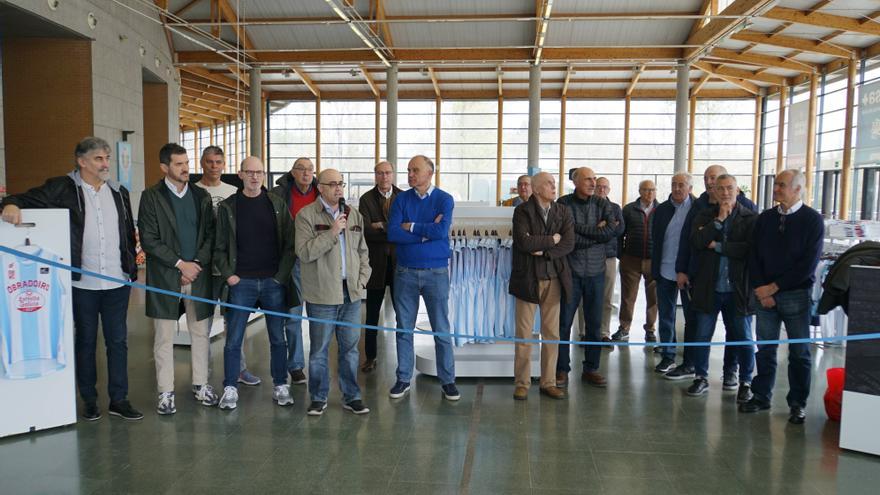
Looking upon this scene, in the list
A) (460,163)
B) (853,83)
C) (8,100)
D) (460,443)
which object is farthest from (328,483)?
(460,163)

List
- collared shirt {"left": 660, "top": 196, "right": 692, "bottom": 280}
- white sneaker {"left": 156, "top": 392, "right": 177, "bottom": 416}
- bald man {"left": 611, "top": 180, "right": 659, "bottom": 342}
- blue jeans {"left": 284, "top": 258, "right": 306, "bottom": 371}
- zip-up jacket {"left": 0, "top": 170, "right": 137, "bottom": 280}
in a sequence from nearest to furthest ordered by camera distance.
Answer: zip-up jacket {"left": 0, "top": 170, "right": 137, "bottom": 280}
white sneaker {"left": 156, "top": 392, "right": 177, "bottom": 416}
blue jeans {"left": 284, "top": 258, "right": 306, "bottom": 371}
collared shirt {"left": 660, "top": 196, "right": 692, "bottom": 280}
bald man {"left": 611, "top": 180, "right": 659, "bottom": 342}

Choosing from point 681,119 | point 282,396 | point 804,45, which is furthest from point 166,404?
point 804,45

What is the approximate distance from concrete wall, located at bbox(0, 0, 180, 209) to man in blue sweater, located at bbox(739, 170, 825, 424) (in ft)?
31.1

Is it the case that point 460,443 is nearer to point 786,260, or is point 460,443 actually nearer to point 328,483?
point 328,483

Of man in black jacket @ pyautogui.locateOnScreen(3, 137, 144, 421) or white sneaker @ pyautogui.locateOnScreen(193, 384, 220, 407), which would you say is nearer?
man in black jacket @ pyautogui.locateOnScreen(3, 137, 144, 421)

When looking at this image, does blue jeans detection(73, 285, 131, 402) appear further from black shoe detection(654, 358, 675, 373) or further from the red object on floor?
the red object on floor

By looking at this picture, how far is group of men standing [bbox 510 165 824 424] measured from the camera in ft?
12.6

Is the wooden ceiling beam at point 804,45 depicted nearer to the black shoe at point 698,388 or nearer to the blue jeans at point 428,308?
the black shoe at point 698,388

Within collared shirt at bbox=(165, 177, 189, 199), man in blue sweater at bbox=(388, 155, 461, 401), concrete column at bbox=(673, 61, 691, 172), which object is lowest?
man in blue sweater at bbox=(388, 155, 461, 401)

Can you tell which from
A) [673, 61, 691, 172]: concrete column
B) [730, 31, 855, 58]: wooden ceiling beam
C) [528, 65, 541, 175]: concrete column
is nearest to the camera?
[730, 31, 855, 58]: wooden ceiling beam

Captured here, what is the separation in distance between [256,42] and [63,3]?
7.73 metres

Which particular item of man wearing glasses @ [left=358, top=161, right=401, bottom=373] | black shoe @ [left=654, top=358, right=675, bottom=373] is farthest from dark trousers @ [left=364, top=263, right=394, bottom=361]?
black shoe @ [left=654, top=358, right=675, bottom=373]

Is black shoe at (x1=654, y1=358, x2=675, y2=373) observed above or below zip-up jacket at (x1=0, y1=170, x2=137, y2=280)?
below

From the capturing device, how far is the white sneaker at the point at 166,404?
394 cm
